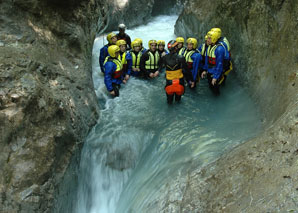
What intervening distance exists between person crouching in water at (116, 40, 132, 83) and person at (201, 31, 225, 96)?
2.27 metres

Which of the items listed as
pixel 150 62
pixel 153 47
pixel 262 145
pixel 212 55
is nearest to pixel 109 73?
pixel 150 62

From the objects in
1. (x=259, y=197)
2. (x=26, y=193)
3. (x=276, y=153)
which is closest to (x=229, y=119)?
(x=276, y=153)

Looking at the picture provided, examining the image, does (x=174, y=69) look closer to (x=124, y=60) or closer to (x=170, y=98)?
(x=170, y=98)

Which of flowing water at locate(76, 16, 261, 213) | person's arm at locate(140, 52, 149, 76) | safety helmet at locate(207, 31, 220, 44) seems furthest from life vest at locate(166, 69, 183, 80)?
person's arm at locate(140, 52, 149, 76)

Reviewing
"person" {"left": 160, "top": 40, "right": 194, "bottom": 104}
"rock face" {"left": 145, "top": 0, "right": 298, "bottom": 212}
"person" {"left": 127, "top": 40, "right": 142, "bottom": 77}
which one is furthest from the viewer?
"person" {"left": 127, "top": 40, "right": 142, "bottom": 77}

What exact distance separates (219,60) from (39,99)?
12.8 feet

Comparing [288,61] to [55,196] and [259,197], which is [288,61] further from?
[55,196]

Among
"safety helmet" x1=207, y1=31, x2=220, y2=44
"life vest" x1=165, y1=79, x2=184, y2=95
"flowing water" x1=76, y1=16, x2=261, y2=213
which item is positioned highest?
"safety helmet" x1=207, y1=31, x2=220, y2=44

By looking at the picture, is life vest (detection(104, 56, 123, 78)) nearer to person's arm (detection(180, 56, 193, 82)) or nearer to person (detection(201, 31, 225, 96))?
person's arm (detection(180, 56, 193, 82))

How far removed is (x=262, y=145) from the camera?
279 cm

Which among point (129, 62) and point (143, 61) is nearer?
point (143, 61)

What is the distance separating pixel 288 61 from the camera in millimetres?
4031

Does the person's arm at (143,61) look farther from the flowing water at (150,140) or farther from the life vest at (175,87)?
the life vest at (175,87)

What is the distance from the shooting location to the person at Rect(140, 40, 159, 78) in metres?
6.92
